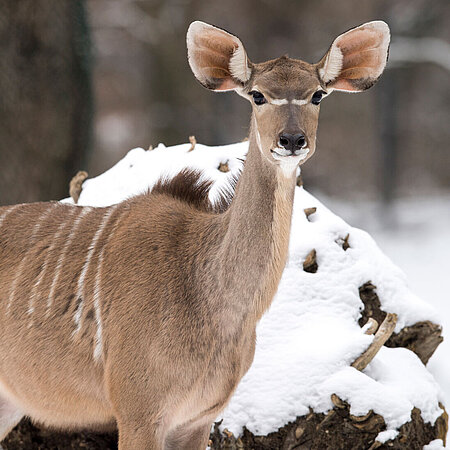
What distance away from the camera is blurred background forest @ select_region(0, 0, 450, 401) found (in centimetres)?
975

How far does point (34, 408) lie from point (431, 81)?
28.3ft

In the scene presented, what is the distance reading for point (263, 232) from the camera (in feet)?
8.98

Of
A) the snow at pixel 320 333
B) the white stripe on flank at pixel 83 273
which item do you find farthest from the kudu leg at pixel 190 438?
the white stripe on flank at pixel 83 273

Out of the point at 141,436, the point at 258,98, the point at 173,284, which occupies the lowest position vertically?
the point at 141,436

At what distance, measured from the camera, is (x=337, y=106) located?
10820mm

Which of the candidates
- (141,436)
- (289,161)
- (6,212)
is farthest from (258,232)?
(6,212)

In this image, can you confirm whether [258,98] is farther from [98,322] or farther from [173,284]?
[98,322]

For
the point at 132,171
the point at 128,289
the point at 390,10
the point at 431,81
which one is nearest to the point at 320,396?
the point at 128,289

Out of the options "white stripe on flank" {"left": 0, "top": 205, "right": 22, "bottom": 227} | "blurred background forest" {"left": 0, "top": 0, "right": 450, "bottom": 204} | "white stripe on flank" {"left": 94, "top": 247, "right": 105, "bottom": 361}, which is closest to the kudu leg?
"white stripe on flank" {"left": 94, "top": 247, "right": 105, "bottom": 361}

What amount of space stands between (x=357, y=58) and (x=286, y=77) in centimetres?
38

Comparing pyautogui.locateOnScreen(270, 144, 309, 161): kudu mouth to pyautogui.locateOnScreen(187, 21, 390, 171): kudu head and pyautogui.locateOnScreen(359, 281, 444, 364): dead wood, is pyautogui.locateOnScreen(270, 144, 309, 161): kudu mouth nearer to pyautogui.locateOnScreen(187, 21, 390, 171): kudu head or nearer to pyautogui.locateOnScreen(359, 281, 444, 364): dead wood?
pyautogui.locateOnScreen(187, 21, 390, 171): kudu head

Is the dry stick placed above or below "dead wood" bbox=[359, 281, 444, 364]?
above

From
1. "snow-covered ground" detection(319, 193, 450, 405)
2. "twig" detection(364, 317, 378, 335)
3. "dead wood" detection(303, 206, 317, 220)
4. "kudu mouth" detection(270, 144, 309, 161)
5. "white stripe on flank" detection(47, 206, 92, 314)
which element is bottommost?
"snow-covered ground" detection(319, 193, 450, 405)

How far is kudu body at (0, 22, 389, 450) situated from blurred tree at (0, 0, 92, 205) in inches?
128
